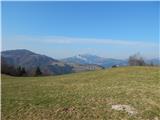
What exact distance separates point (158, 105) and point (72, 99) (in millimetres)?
5732

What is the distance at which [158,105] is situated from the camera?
1864cm

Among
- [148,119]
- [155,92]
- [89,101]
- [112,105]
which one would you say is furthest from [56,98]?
[155,92]

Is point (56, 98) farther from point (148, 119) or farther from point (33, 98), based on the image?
point (148, 119)

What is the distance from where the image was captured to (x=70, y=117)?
1517 cm

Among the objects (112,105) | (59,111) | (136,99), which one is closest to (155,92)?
(136,99)

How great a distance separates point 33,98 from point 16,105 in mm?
A: 2447

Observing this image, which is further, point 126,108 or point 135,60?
point 135,60

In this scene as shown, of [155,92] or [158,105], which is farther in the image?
[155,92]

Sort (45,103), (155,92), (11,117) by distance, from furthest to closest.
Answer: (155,92) → (45,103) → (11,117)

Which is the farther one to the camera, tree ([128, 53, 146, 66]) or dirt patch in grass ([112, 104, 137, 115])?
tree ([128, 53, 146, 66])

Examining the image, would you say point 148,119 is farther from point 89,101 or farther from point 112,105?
point 89,101

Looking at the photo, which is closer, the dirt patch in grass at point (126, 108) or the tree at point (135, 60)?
the dirt patch in grass at point (126, 108)

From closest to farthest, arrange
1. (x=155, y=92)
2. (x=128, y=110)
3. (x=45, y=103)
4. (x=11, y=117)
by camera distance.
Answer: (x=11, y=117) → (x=128, y=110) → (x=45, y=103) → (x=155, y=92)

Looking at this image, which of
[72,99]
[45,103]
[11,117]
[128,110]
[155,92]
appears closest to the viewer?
[11,117]
